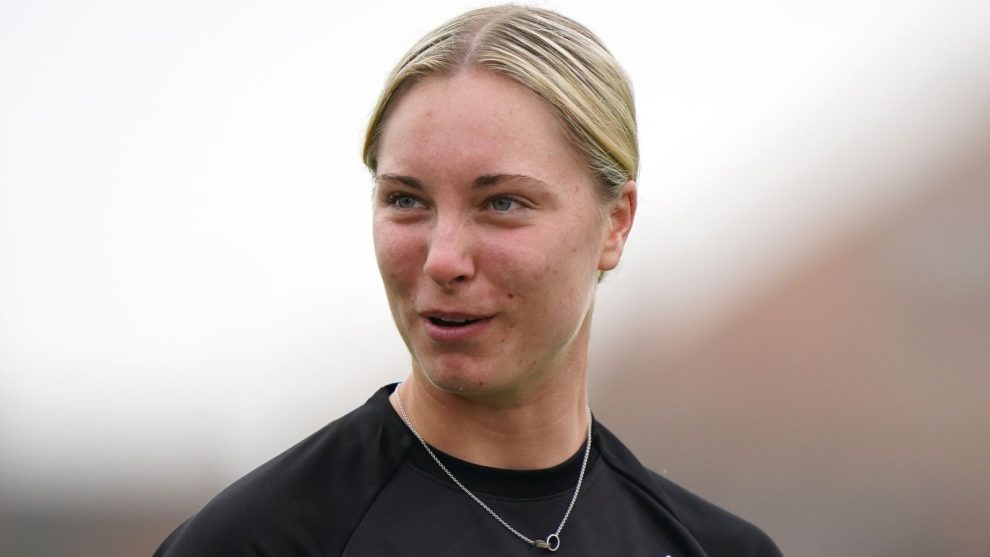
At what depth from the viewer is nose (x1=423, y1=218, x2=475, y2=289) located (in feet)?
6.53

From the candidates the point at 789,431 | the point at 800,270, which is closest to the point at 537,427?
the point at 789,431

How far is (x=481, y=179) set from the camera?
80.2 inches

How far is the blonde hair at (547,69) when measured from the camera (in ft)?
7.04

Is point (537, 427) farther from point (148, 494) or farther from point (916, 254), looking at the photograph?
point (916, 254)

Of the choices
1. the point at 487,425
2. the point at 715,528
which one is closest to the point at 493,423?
the point at 487,425

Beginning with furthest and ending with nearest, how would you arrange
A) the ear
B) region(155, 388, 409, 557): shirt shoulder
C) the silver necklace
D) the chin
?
the ear → the silver necklace → the chin → region(155, 388, 409, 557): shirt shoulder

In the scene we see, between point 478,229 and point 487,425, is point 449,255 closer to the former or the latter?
point 478,229

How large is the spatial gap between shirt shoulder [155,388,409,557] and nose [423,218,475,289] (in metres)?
0.40

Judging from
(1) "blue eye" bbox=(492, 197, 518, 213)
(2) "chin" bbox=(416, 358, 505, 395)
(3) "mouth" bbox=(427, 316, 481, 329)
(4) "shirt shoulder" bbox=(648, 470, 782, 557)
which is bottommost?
Answer: (4) "shirt shoulder" bbox=(648, 470, 782, 557)

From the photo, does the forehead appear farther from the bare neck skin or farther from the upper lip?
the bare neck skin

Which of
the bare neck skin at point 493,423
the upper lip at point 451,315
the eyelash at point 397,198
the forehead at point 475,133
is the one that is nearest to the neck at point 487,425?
the bare neck skin at point 493,423

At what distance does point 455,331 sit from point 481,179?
0.28m

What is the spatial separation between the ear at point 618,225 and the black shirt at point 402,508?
0.43 meters

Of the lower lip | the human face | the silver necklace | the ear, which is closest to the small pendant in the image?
the silver necklace
